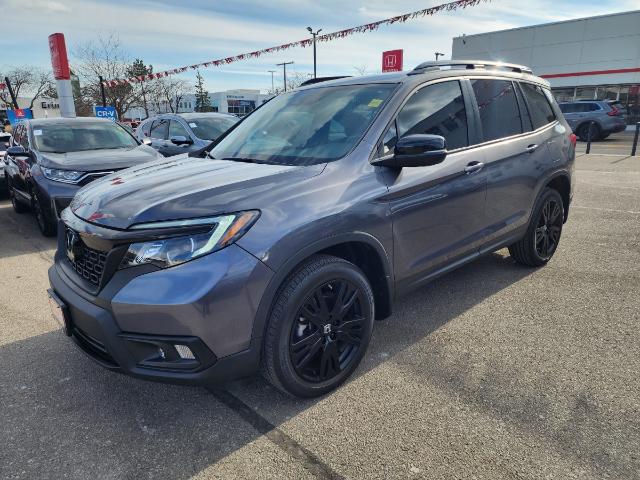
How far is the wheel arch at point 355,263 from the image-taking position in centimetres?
220

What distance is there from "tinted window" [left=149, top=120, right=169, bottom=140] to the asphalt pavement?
6.62 meters

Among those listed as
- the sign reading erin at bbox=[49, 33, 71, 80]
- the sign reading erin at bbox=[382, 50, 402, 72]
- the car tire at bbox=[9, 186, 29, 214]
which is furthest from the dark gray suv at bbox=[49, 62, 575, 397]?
the sign reading erin at bbox=[49, 33, 71, 80]

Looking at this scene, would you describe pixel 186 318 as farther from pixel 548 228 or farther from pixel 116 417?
pixel 548 228

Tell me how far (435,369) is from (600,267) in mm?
2695

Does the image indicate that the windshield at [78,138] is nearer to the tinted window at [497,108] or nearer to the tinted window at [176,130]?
the tinted window at [176,130]

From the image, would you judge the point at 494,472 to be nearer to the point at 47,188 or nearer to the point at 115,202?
the point at 115,202

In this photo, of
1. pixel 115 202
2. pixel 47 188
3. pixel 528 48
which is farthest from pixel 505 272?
pixel 528 48

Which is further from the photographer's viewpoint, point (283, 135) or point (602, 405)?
point (283, 135)

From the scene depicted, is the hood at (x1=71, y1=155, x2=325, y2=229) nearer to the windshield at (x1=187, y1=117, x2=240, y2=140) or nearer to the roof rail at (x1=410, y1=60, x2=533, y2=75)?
the roof rail at (x1=410, y1=60, x2=533, y2=75)

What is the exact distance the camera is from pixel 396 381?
2.73 metres

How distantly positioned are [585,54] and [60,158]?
33.4 m

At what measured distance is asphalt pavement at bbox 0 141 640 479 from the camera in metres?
2.12

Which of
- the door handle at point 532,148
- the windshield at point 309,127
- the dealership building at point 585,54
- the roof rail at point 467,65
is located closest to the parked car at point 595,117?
the dealership building at point 585,54

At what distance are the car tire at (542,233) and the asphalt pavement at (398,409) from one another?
60cm
